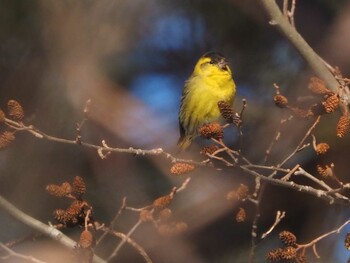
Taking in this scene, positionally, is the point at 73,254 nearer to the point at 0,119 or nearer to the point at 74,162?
the point at 0,119

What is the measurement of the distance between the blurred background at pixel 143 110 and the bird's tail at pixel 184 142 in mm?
36

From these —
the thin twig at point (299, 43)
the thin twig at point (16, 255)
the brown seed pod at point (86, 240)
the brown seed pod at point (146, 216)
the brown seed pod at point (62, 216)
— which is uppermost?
the thin twig at point (299, 43)

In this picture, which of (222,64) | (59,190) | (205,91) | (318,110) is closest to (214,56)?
(222,64)

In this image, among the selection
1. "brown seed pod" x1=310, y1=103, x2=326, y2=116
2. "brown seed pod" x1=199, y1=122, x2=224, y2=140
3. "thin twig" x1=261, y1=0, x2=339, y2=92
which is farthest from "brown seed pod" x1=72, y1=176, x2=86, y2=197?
"thin twig" x1=261, y1=0, x2=339, y2=92

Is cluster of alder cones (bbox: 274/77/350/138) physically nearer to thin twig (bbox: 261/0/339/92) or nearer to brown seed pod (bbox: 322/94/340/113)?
brown seed pod (bbox: 322/94/340/113)

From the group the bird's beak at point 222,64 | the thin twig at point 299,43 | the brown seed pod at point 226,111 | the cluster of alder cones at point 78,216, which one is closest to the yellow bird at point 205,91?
the bird's beak at point 222,64

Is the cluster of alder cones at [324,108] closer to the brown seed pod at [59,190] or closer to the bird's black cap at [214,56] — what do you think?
the brown seed pod at [59,190]

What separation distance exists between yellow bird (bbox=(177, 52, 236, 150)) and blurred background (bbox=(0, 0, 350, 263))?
5 centimetres

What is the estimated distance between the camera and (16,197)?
2.18 metres

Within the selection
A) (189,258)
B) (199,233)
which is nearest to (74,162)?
(199,233)

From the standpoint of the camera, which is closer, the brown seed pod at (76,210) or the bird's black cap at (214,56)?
the brown seed pod at (76,210)

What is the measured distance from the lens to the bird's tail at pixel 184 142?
9.78 ft

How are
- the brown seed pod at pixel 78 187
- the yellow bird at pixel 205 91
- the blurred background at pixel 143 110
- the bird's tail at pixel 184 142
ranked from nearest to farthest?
the brown seed pod at pixel 78 187, the blurred background at pixel 143 110, the bird's tail at pixel 184 142, the yellow bird at pixel 205 91

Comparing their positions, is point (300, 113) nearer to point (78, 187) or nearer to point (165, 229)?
point (165, 229)
